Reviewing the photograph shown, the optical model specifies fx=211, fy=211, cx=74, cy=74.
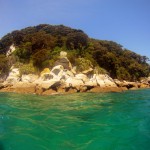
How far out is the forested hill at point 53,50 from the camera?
108 ft

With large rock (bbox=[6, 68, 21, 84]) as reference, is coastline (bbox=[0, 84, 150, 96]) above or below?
below

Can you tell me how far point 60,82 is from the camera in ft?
88.2

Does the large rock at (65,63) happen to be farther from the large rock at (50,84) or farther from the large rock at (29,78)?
the large rock at (50,84)

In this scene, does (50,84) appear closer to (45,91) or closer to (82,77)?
(45,91)

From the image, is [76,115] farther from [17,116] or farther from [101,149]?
[101,149]

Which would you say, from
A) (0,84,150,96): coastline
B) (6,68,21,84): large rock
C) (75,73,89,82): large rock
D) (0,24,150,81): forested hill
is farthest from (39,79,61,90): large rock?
(6,68,21,84): large rock

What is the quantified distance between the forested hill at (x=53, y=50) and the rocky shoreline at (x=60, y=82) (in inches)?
56.5

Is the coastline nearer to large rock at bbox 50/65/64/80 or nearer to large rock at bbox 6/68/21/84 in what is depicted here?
large rock at bbox 6/68/21/84

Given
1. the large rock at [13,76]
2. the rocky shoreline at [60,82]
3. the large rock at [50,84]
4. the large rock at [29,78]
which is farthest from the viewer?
the large rock at [13,76]

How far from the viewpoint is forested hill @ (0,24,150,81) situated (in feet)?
108

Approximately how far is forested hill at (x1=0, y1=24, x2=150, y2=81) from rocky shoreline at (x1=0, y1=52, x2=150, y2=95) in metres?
1.44

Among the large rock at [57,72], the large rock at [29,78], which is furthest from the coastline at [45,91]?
the large rock at [57,72]

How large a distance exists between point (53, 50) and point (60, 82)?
31.7 feet

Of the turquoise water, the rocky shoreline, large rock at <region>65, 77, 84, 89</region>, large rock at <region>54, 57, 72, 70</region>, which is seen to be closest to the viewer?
the turquoise water
